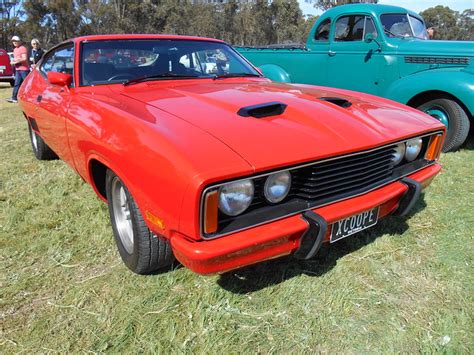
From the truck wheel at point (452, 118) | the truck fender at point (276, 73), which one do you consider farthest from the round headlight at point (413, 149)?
the truck fender at point (276, 73)

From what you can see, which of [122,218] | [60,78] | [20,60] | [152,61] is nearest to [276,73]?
[152,61]

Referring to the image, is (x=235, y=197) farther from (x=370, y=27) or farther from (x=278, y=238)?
(x=370, y=27)

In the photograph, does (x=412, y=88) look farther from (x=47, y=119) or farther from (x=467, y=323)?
(x=47, y=119)

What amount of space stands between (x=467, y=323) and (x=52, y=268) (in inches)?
96.0

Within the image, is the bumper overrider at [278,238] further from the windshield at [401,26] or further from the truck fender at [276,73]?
the truck fender at [276,73]

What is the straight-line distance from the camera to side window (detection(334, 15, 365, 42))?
5691 mm

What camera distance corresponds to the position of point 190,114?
2.09m

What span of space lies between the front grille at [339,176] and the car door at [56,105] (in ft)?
6.06

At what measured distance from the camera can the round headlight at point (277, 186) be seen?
1834 mm

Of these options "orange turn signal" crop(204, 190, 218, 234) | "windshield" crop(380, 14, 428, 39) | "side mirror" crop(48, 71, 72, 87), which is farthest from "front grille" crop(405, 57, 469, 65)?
"orange turn signal" crop(204, 190, 218, 234)

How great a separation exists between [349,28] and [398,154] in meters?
4.01

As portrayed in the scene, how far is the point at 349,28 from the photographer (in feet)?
19.1

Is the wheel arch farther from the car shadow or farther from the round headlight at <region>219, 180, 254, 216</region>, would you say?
the round headlight at <region>219, 180, 254, 216</region>

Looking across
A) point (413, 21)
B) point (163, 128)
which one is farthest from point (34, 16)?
point (163, 128)
